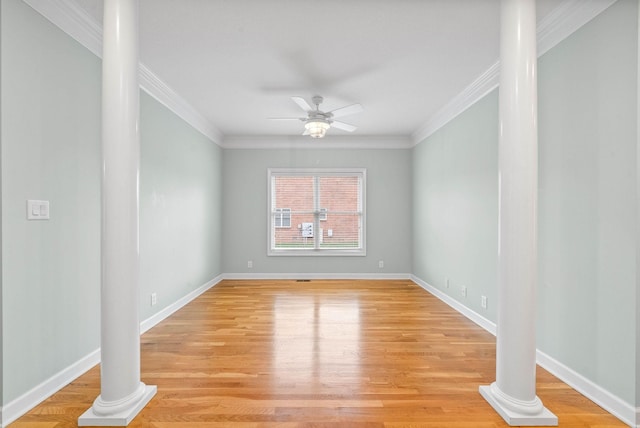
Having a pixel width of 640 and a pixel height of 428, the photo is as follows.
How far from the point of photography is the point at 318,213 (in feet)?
20.3

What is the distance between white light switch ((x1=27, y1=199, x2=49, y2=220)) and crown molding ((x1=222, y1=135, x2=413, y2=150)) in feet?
13.4

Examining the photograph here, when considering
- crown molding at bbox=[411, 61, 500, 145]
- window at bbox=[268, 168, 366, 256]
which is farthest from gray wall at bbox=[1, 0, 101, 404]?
window at bbox=[268, 168, 366, 256]

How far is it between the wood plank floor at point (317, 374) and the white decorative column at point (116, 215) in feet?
0.75

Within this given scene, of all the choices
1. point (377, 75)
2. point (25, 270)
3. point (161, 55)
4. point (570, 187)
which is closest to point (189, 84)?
point (161, 55)

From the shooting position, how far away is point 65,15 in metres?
2.23

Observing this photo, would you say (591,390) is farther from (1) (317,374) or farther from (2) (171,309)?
(2) (171,309)

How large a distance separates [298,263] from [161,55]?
4.10 metres

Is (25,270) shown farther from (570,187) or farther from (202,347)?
(570,187)

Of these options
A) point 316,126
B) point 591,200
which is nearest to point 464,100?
point 316,126

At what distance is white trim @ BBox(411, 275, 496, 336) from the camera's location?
335 centimetres

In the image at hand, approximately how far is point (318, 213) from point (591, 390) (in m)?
4.63

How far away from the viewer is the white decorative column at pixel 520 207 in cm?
188

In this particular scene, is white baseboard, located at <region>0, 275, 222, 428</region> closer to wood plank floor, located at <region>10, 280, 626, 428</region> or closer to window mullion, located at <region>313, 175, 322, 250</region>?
wood plank floor, located at <region>10, 280, 626, 428</region>

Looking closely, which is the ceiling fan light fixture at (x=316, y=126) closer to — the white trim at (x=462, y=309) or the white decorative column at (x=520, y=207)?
the white decorative column at (x=520, y=207)
